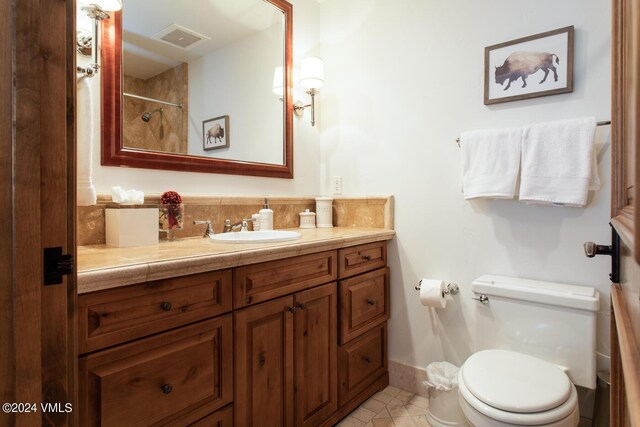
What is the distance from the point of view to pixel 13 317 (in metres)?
0.60

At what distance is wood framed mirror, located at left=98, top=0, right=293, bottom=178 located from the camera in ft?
4.70

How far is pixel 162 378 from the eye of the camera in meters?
0.99

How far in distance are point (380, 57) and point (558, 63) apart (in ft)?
3.11

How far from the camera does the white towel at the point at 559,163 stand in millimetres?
1423

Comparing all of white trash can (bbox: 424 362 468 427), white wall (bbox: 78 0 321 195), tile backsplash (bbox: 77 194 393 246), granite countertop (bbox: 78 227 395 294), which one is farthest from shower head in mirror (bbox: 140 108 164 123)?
white trash can (bbox: 424 362 468 427)

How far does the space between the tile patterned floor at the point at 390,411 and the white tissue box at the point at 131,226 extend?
126 centimetres

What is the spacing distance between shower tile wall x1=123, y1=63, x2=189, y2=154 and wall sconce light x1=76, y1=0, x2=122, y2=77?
0.13 meters

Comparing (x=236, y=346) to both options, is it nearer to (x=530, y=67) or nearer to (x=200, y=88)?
(x=200, y=88)

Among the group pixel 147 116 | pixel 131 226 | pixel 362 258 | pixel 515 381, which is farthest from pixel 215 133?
pixel 515 381

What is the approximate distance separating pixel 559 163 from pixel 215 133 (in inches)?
63.7

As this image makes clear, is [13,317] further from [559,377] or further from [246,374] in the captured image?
[559,377]

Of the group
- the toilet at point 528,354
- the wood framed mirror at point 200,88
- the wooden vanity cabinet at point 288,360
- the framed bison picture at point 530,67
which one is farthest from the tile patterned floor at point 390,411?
the framed bison picture at point 530,67

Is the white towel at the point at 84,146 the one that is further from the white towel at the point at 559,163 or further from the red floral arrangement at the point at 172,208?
the white towel at the point at 559,163

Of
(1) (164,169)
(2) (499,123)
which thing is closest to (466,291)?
(2) (499,123)
